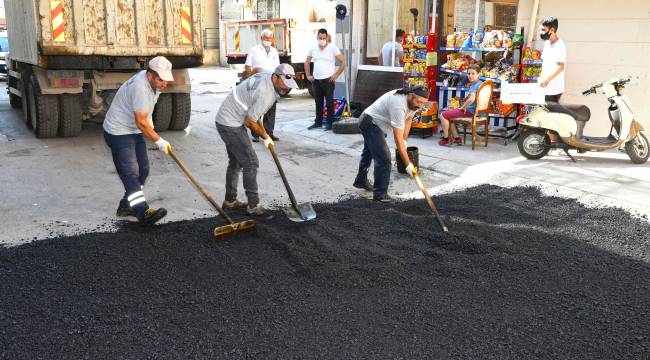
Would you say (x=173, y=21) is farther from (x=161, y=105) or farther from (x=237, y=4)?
(x=237, y=4)

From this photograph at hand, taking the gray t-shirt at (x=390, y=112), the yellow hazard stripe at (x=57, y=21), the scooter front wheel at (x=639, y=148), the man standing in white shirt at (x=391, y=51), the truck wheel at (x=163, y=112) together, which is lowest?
the scooter front wheel at (x=639, y=148)

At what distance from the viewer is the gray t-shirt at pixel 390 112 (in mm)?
5715

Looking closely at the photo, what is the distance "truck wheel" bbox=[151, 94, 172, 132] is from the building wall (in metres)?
5.80

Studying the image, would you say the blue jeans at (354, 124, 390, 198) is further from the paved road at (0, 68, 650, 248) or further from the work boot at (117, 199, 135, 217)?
the work boot at (117, 199, 135, 217)

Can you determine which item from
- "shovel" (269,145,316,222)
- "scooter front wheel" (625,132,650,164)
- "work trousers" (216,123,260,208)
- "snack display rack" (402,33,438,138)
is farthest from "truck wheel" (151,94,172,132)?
"scooter front wheel" (625,132,650,164)

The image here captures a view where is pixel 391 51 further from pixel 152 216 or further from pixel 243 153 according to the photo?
pixel 152 216

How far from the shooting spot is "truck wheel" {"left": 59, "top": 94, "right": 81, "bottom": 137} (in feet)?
29.9

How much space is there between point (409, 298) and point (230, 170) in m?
2.54

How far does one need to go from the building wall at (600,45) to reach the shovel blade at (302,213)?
537cm

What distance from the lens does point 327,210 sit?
229 inches

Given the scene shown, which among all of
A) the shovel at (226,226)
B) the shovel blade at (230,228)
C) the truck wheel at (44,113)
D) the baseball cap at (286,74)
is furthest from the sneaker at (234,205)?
the truck wheel at (44,113)

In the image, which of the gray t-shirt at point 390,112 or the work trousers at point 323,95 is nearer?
the gray t-shirt at point 390,112

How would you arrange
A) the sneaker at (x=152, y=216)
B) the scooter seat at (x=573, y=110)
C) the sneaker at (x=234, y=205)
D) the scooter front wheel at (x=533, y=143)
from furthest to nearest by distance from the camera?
1. the scooter front wheel at (x=533, y=143)
2. the scooter seat at (x=573, y=110)
3. the sneaker at (x=234, y=205)
4. the sneaker at (x=152, y=216)

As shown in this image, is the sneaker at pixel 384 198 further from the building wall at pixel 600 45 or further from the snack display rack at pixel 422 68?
the building wall at pixel 600 45
